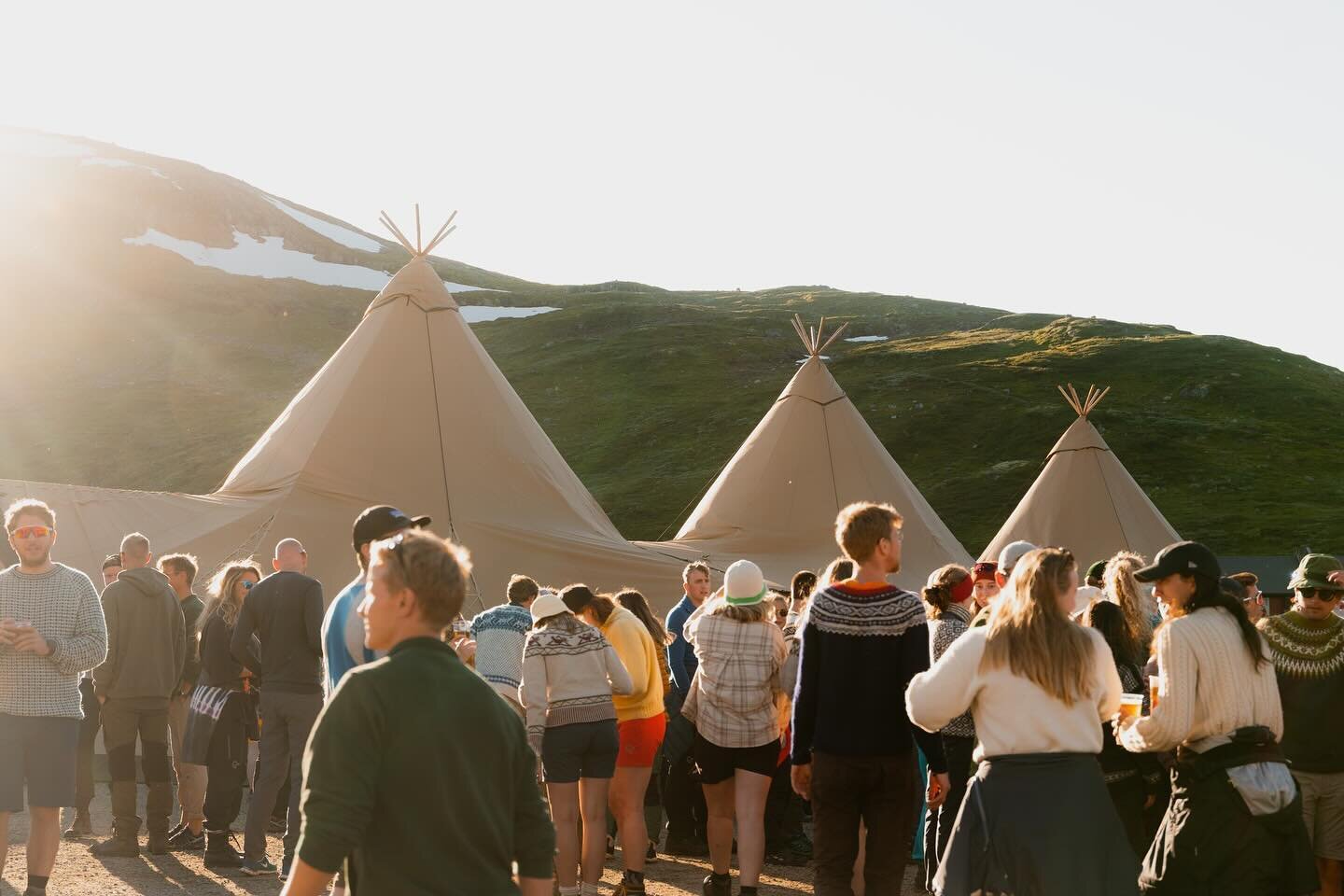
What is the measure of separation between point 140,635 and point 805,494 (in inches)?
468

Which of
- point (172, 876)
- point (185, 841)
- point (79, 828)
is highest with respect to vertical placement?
point (172, 876)

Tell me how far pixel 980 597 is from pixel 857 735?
107 inches

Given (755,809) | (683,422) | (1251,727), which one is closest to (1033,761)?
(1251,727)

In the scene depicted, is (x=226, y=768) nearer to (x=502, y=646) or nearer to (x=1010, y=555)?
(x=502, y=646)

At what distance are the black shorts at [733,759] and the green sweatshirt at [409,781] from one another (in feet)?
14.0

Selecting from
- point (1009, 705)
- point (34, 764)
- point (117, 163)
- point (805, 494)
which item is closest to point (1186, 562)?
point (1009, 705)

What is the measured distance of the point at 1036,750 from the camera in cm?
435

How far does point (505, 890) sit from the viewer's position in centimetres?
316

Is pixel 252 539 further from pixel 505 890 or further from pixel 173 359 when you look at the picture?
pixel 173 359

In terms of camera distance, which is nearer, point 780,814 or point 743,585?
point 743,585

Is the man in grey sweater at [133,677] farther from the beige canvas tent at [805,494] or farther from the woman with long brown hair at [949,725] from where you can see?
the beige canvas tent at [805,494]

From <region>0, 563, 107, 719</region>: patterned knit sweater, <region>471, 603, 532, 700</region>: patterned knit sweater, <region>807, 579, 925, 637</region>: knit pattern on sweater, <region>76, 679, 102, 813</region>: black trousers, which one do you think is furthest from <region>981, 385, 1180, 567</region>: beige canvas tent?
<region>0, 563, 107, 719</region>: patterned knit sweater

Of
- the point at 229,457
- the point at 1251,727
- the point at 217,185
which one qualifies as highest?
the point at 217,185

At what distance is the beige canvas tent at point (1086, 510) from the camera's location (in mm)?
21703
